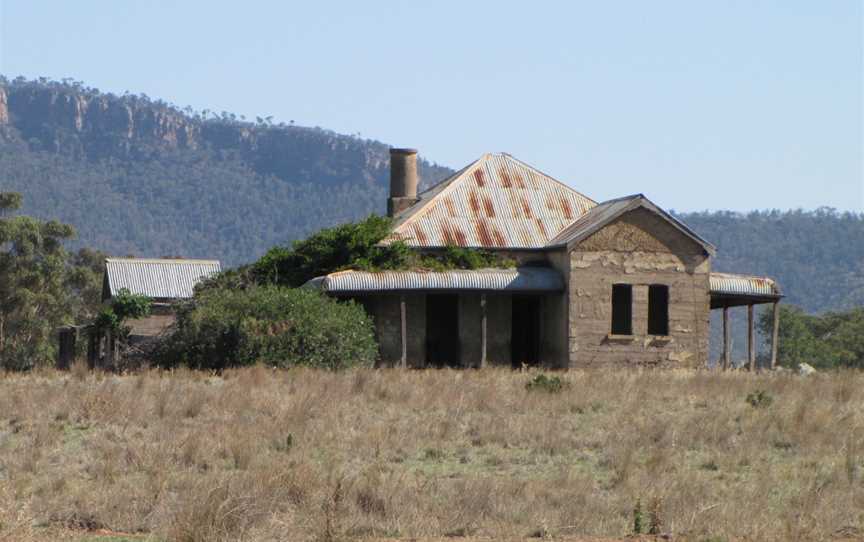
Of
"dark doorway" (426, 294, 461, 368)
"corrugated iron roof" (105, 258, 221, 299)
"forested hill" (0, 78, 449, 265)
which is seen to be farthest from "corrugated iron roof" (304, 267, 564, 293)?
"forested hill" (0, 78, 449, 265)

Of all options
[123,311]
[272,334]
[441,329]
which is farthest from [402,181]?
[272,334]

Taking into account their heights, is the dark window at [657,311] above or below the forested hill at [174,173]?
below

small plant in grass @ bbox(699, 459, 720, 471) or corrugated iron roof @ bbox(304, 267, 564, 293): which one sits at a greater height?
corrugated iron roof @ bbox(304, 267, 564, 293)

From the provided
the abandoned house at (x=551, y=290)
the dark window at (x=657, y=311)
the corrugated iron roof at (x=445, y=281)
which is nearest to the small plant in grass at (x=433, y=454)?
the abandoned house at (x=551, y=290)

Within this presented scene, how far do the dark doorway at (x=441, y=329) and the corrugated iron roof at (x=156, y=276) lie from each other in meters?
10.6

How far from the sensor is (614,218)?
3016 cm

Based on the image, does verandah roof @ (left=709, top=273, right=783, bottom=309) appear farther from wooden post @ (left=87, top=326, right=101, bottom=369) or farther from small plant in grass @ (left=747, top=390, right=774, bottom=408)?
wooden post @ (left=87, top=326, right=101, bottom=369)

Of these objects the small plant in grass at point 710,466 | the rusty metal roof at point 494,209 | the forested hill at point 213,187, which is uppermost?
the forested hill at point 213,187

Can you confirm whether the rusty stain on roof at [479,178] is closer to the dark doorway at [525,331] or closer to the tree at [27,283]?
the dark doorway at [525,331]

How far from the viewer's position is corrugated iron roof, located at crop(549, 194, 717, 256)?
30172mm

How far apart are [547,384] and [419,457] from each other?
22.9ft

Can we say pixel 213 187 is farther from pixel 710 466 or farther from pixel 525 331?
pixel 710 466

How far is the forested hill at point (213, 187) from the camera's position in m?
134

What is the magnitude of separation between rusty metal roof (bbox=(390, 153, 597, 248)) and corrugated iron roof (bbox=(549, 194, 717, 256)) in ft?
3.09
